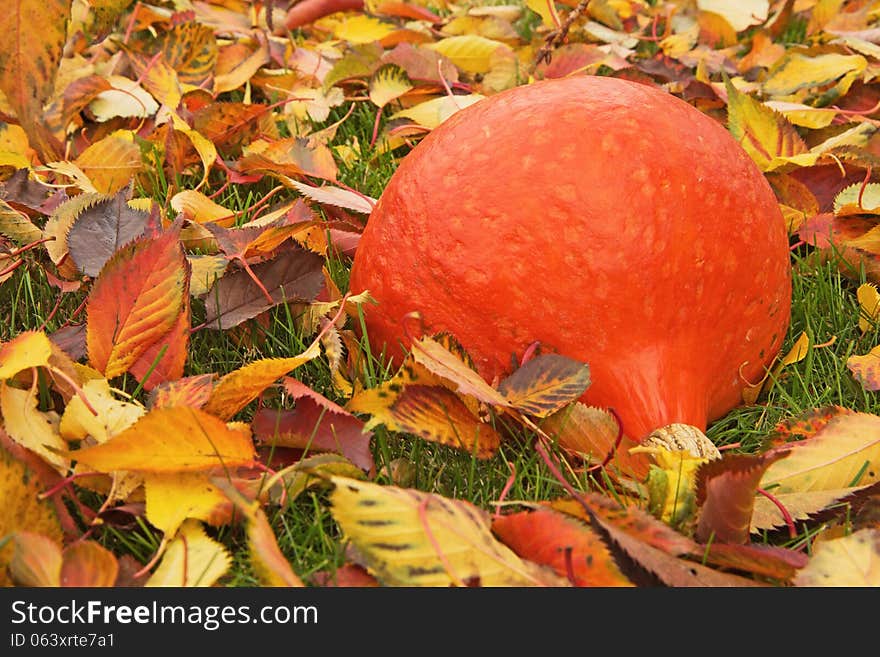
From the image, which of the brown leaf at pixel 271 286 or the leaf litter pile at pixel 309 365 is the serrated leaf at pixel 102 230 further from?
the brown leaf at pixel 271 286

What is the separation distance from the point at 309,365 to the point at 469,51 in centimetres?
132

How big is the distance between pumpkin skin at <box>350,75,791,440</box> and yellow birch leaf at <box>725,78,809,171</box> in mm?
595

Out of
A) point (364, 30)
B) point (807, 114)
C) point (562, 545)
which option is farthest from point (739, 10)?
point (562, 545)

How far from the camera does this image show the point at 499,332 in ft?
4.44

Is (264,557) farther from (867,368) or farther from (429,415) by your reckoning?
(867,368)

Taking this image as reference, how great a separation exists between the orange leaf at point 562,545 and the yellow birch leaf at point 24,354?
0.60 meters

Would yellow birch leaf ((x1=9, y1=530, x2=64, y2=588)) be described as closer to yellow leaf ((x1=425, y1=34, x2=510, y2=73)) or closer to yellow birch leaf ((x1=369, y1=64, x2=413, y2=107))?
yellow birch leaf ((x1=369, y1=64, x2=413, y2=107))

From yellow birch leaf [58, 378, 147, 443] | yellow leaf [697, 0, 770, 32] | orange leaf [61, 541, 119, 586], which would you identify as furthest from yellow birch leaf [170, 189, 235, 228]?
yellow leaf [697, 0, 770, 32]

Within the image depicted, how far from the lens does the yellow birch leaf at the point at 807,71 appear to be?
7.72 feet

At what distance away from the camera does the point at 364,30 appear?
9.41 feet

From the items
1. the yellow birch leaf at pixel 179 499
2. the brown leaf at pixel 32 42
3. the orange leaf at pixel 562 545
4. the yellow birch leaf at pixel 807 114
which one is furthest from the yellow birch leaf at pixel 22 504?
the yellow birch leaf at pixel 807 114

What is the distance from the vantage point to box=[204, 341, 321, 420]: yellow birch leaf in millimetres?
1316

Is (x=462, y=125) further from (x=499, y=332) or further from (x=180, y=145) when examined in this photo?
(x=180, y=145)

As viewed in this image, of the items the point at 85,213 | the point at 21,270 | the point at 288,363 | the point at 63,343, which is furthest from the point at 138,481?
the point at 21,270
